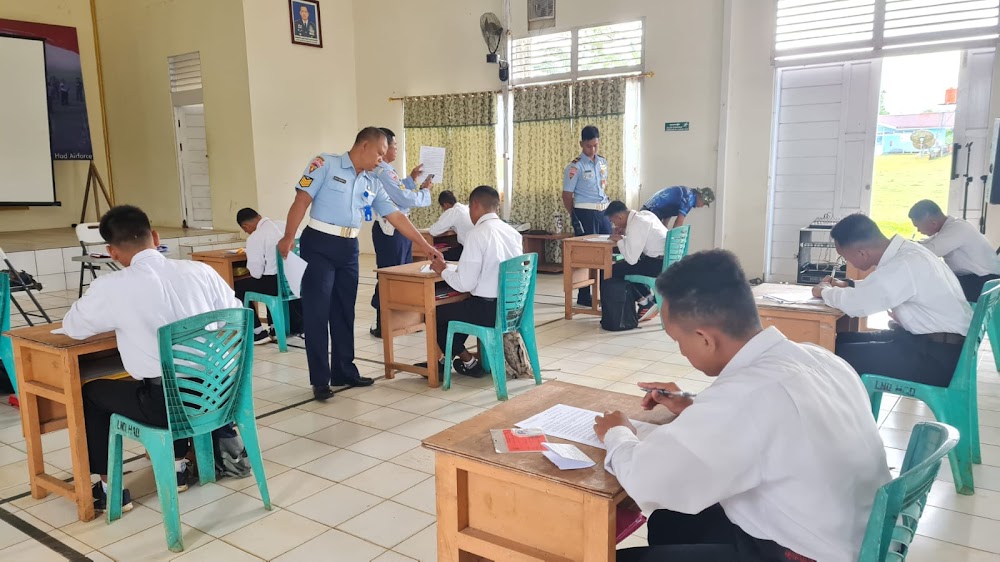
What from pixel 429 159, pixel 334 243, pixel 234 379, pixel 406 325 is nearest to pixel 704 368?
pixel 234 379

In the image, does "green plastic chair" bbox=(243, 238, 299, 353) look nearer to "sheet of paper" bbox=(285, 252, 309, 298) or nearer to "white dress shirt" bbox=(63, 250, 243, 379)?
"sheet of paper" bbox=(285, 252, 309, 298)

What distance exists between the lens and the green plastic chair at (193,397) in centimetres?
246

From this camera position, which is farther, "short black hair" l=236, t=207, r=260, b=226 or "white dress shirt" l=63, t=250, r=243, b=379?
"short black hair" l=236, t=207, r=260, b=226

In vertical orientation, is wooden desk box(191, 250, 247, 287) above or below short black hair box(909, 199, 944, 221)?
below

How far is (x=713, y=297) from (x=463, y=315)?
297 centimetres

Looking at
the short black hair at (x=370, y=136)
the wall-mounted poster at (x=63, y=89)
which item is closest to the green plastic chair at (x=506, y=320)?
the short black hair at (x=370, y=136)

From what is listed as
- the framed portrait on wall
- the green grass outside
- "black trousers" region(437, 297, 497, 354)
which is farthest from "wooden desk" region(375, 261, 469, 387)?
the framed portrait on wall

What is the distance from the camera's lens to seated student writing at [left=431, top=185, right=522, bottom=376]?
4082 millimetres

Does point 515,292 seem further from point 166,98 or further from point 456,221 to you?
point 166,98

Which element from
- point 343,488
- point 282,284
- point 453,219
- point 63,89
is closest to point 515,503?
point 343,488

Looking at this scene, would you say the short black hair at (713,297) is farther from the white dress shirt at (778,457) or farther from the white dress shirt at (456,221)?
the white dress shirt at (456,221)

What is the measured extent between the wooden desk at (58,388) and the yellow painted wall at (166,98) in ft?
22.1

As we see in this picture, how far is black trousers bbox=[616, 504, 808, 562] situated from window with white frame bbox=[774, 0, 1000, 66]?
6831 mm

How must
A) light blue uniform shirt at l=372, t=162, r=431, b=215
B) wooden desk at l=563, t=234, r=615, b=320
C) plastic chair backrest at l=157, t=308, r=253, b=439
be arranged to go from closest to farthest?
plastic chair backrest at l=157, t=308, r=253, b=439 → light blue uniform shirt at l=372, t=162, r=431, b=215 → wooden desk at l=563, t=234, r=615, b=320
